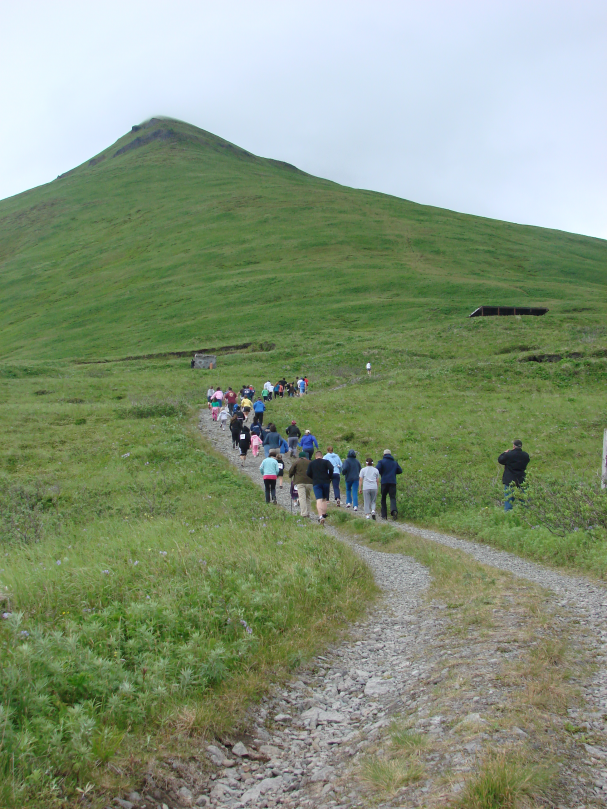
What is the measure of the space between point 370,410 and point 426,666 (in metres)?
27.4

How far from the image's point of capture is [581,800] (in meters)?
3.84

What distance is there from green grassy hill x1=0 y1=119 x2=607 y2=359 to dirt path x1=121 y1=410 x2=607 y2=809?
221 ft

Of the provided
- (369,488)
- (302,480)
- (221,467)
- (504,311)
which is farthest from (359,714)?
(504,311)

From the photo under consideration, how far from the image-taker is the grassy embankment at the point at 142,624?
14.2ft

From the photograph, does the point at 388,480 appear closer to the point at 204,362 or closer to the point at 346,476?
the point at 346,476

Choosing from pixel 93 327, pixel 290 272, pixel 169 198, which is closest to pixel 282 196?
pixel 169 198

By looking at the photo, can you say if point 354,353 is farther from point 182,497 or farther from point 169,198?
point 169,198

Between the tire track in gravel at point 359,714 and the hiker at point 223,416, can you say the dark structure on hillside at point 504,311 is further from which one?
the tire track in gravel at point 359,714

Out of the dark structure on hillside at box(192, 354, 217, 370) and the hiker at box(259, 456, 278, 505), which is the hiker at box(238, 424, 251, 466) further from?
the dark structure on hillside at box(192, 354, 217, 370)

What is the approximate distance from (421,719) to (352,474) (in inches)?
546

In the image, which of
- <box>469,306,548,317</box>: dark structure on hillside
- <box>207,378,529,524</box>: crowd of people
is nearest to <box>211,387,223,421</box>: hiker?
<box>207,378,529,524</box>: crowd of people

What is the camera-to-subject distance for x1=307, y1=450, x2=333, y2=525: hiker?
1691cm

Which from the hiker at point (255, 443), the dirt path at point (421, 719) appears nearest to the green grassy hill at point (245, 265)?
the hiker at point (255, 443)

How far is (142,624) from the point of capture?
6270 millimetres
